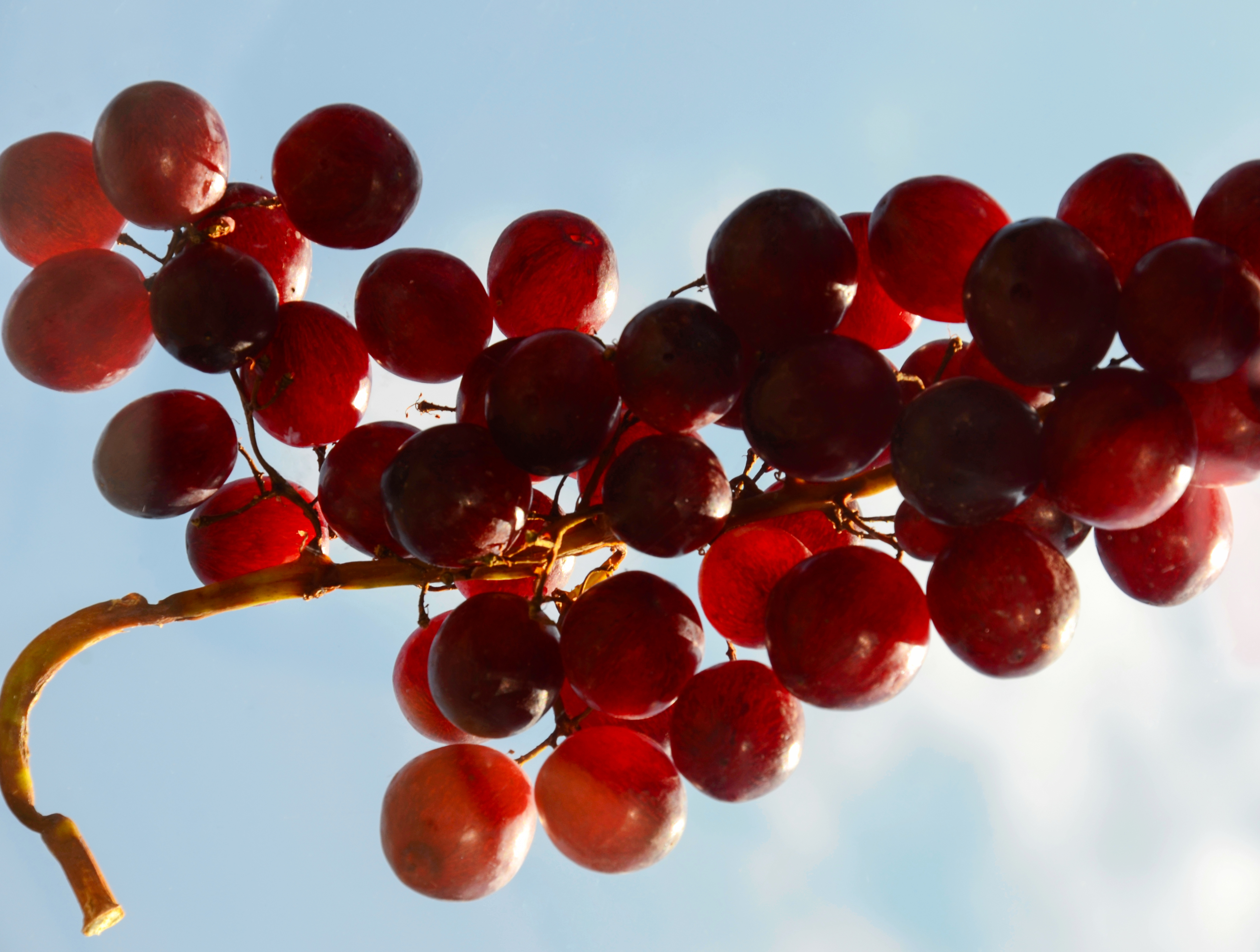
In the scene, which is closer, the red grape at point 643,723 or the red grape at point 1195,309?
the red grape at point 1195,309

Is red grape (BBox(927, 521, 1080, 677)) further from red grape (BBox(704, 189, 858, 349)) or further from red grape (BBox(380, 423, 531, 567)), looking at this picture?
red grape (BBox(380, 423, 531, 567))

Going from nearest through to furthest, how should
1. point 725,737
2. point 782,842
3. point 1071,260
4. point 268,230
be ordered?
point 1071,260
point 725,737
point 268,230
point 782,842

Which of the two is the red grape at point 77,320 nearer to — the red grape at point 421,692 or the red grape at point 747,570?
the red grape at point 421,692

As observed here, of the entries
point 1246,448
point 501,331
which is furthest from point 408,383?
point 1246,448

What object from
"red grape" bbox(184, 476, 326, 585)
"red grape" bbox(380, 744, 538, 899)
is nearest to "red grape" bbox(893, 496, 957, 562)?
"red grape" bbox(380, 744, 538, 899)

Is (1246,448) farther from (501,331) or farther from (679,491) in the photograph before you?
(501,331)

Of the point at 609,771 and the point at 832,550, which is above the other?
the point at 832,550

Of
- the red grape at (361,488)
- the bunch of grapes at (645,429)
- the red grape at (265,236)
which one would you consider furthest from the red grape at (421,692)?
the red grape at (265,236)
